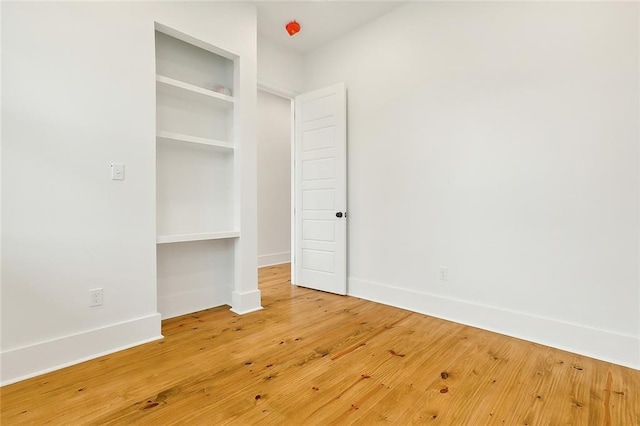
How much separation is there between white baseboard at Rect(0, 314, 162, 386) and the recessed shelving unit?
1.35 feet

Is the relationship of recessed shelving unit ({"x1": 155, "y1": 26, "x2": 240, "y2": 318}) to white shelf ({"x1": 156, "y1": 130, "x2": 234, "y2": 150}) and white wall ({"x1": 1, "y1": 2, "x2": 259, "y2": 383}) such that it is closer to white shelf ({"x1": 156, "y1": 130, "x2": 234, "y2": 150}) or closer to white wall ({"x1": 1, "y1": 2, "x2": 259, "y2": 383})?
white shelf ({"x1": 156, "y1": 130, "x2": 234, "y2": 150})

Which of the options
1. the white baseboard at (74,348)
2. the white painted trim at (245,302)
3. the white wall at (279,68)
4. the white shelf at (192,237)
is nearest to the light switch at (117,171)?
the white shelf at (192,237)

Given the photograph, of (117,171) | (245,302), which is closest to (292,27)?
A: (117,171)

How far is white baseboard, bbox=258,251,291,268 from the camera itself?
521 cm

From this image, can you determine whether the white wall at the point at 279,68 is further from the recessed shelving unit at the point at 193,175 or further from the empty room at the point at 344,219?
the recessed shelving unit at the point at 193,175

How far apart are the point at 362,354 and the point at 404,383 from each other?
40 centimetres

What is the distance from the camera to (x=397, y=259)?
10.5 ft

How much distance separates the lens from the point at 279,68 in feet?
12.4

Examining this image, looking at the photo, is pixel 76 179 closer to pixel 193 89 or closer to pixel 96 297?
pixel 96 297

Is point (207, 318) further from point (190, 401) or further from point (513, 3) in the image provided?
point (513, 3)

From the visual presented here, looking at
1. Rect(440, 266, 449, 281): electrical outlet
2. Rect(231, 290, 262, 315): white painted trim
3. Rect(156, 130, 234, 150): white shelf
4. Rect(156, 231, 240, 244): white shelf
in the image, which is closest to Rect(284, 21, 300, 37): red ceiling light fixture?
Rect(156, 130, 234, 150): white shelf

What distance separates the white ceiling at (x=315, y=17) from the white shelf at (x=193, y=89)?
1014 mm

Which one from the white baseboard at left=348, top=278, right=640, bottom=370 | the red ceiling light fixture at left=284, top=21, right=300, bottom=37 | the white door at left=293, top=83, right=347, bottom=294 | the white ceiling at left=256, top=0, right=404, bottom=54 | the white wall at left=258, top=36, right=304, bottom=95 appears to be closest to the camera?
the white baseboard at left=348, top=278, right=640, bottom=370

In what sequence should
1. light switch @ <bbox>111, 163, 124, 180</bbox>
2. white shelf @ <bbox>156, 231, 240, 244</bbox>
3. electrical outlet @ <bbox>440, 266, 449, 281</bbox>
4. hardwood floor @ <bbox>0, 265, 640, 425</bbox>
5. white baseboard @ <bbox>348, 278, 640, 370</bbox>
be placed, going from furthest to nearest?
electrical outlet @ <bbox>440, 266, 449, 281</bbox> → white shelf @ <bbox>156, 231, 240, 244</bbox> → light switch @ <bbox>111, 163, 124, 180</bbox> → white baseboard @ <bbox>348, 278, 640, 370</bbox> → hardwood floor @ <bbox>0, 265, 640, 425</bbox>
